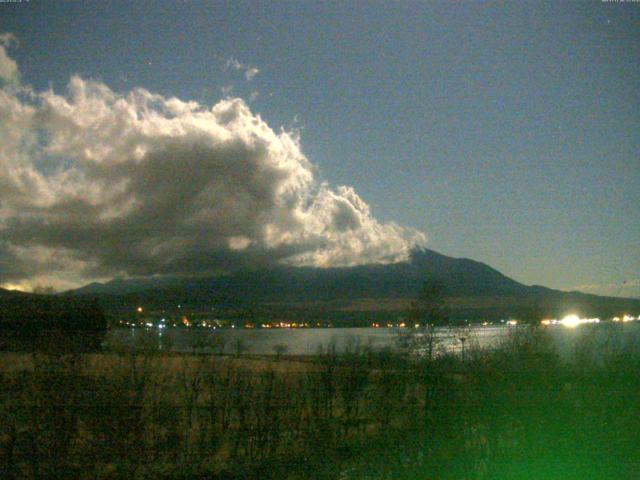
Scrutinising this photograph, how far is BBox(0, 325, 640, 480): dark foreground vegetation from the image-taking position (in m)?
8.94

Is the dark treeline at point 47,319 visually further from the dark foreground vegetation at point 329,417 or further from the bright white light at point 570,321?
the bright white light at point 570,321

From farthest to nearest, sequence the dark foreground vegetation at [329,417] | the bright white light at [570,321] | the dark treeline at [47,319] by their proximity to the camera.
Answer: the bright white light at [570,321]
the dark treeline at [47,319]
the dark foreground vegetation at [329,417]

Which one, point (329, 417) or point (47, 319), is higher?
point (47, 319)

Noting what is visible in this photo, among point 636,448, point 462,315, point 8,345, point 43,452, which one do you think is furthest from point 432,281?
point 43,452

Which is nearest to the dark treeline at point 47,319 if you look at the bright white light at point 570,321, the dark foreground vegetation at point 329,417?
the dark foreground vegetation at point 329,417

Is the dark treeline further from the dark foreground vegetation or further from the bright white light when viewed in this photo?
the bright white light

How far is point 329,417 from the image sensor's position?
1141 cm

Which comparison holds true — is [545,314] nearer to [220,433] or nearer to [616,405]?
[616,405]

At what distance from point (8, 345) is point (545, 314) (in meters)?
12.4

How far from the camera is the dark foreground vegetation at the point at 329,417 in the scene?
8938 millimetres

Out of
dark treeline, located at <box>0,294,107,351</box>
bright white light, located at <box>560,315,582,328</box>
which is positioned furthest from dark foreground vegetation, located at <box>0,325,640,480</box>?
bright white light, located at <box>560,315,582,328</box>

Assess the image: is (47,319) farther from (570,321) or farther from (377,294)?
(377,294)

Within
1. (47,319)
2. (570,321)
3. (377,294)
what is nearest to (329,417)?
(47,319)

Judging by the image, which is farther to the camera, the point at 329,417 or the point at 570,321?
the point at 570,321
